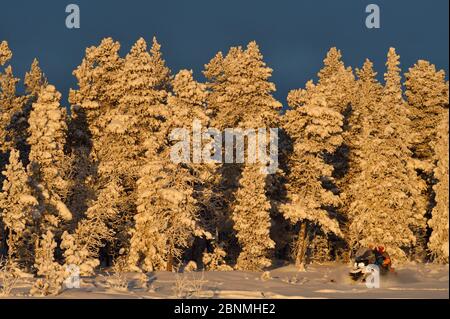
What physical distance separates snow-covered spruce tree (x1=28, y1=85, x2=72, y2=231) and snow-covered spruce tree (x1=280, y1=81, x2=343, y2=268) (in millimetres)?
13720

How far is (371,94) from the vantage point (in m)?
55.6

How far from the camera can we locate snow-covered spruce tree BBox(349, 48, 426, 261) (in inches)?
1518

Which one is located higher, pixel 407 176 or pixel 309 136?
pixel 309 136

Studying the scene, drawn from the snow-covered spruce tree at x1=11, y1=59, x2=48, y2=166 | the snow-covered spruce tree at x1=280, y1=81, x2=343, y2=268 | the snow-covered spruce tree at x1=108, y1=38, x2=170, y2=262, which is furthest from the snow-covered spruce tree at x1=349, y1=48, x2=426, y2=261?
the snow-covered spruce tree at x1=11, y1=59, x2=48, y2=166

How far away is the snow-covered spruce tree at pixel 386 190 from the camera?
38562 millimetres

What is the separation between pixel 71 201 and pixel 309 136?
51.5 ft

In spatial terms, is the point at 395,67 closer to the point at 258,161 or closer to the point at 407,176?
the point at 407,176

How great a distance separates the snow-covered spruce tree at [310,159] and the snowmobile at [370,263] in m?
12.6

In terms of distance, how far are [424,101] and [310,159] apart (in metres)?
13.0

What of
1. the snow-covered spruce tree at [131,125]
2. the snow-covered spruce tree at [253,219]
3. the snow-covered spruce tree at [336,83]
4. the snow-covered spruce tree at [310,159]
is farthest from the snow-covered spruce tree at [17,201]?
the snow-covered spruce tree at [336,83]

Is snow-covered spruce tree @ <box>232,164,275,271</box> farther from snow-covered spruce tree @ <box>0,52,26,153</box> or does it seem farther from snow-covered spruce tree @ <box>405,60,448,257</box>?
snow-covered spruce tree @ <box>0,52,26,153</box>

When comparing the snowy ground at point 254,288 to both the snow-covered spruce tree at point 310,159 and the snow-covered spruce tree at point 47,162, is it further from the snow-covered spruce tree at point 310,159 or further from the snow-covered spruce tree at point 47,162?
the snow-covered spruce tree at point 310,159
